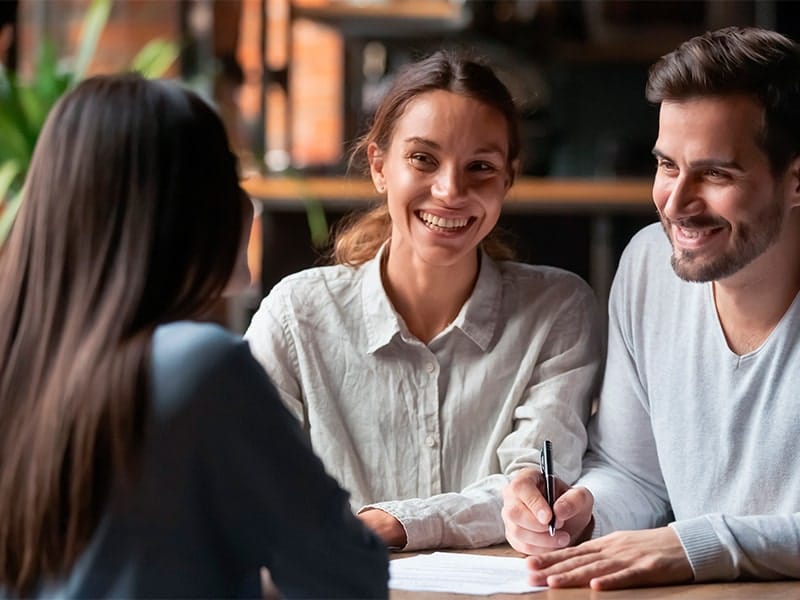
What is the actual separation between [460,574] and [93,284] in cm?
64

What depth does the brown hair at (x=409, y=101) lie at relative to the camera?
1958 mm

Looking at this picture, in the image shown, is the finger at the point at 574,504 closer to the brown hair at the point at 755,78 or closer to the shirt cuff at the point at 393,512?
the shirt cuff at the point at 393,512

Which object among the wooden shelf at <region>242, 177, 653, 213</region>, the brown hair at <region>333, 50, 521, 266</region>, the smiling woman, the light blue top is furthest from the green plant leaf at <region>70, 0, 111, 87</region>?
the light blue top

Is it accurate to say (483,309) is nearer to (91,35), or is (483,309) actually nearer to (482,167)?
(482,167)

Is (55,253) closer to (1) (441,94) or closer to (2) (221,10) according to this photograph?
(1) (441,94)

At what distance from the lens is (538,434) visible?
1853 millimetres

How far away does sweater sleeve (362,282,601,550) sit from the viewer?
1.71m

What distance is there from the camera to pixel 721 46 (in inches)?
68.4

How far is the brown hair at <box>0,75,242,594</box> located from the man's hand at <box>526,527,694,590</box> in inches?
22.6

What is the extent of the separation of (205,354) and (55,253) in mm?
155

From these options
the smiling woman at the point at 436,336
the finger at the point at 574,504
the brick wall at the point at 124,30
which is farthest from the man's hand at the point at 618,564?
the brick wall at the point at 124,30

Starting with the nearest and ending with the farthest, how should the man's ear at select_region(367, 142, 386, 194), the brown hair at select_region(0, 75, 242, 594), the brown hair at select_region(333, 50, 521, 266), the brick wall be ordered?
the brown hair at select_region(0, 75, 242, 594)
the brown hair at select_region(333, 50, 521, 266)
the man's ear at select_region(367, 142, 386, 194)
the brick wall

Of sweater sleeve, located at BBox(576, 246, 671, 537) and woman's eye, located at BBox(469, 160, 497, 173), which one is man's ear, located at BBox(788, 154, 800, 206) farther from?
woman's eye, located at BBox(469, 160, 497, 173)

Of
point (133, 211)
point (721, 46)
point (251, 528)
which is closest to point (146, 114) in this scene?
point (133, 211)
